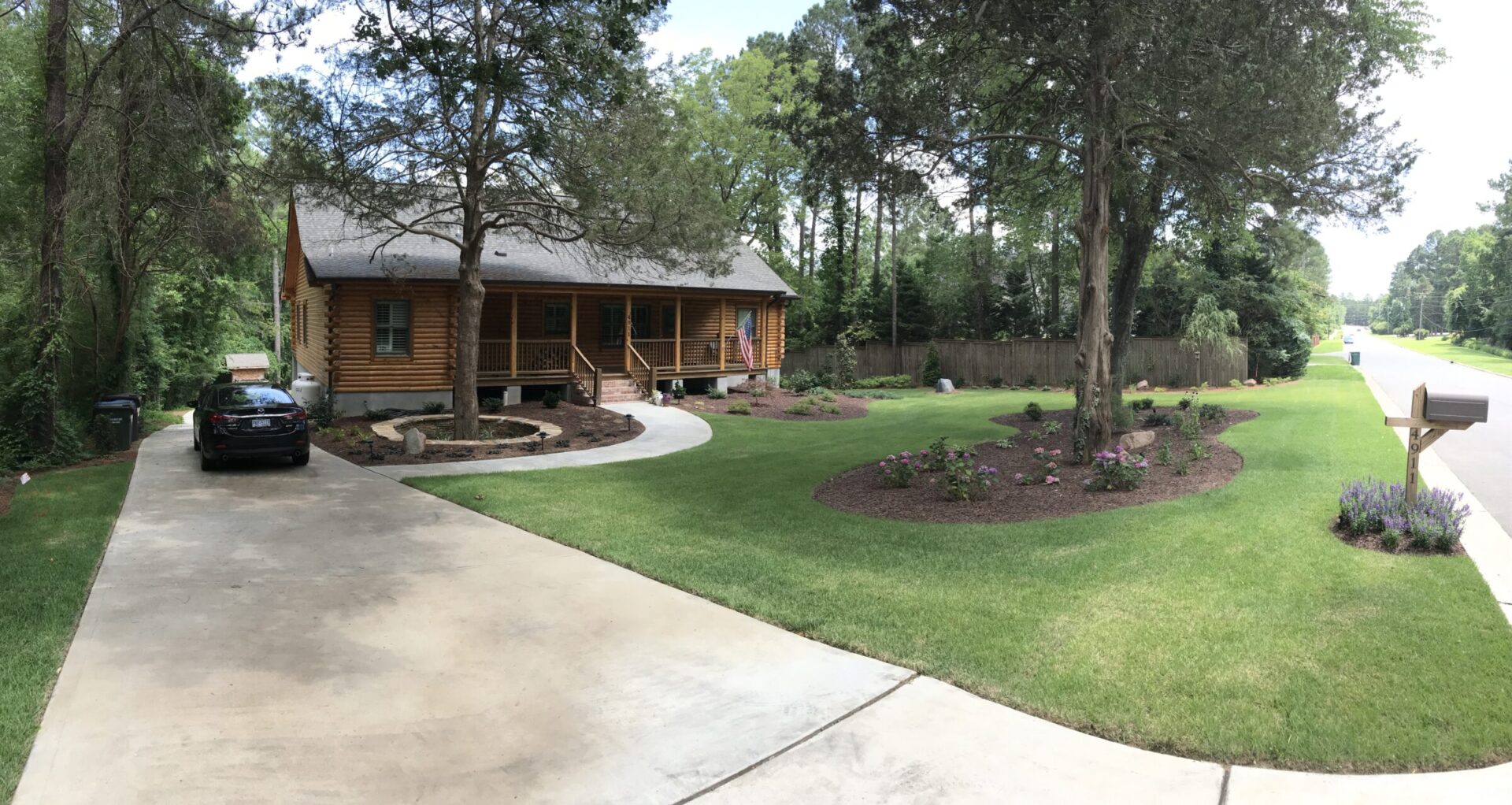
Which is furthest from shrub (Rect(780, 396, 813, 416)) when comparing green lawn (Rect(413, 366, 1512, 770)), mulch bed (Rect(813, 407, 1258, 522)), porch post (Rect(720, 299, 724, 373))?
green lawn (Rect(413, 366, 1512, 770))

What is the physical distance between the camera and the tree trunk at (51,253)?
13.0m

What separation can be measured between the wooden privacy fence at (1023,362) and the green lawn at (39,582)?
2143 cm

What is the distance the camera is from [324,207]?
1499 centimetres

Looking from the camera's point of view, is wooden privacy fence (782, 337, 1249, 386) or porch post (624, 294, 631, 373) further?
wooden privacy fence (782, 337, 1249, 386)

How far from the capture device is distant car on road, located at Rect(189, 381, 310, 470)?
12.4 metres

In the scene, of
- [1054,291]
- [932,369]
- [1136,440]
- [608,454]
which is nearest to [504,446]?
[608,454]

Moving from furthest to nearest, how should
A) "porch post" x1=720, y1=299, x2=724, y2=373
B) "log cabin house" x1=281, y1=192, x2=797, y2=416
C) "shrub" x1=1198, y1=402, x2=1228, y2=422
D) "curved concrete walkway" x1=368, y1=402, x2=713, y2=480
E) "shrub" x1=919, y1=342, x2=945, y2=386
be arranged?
"shrub" x1=919, y1=342, x2=945, y2=386 < "porch post" x1=720, y1=299, x2=724, y2=373 < "log cabin house" x1=281, y1=192, x2=797, y2=416 < "shrub" x1=1198, y1=402, x2=1228, y2=422 < "curved concrete walkway" x1=368, y1=402, x2=713, y2=480

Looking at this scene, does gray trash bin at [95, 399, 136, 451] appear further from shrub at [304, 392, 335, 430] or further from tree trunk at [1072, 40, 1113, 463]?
tree trunk at [1072, 40, 1113, 463]

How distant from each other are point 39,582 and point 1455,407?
11868 millimetres

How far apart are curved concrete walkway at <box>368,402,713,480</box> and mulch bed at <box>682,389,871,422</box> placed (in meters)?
2.16

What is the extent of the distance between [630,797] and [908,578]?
145 inches

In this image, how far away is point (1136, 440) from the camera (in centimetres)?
1230

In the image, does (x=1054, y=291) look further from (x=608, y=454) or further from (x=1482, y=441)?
(x=608, y=454)

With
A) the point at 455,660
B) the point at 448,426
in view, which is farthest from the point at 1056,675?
the point at 448,426
